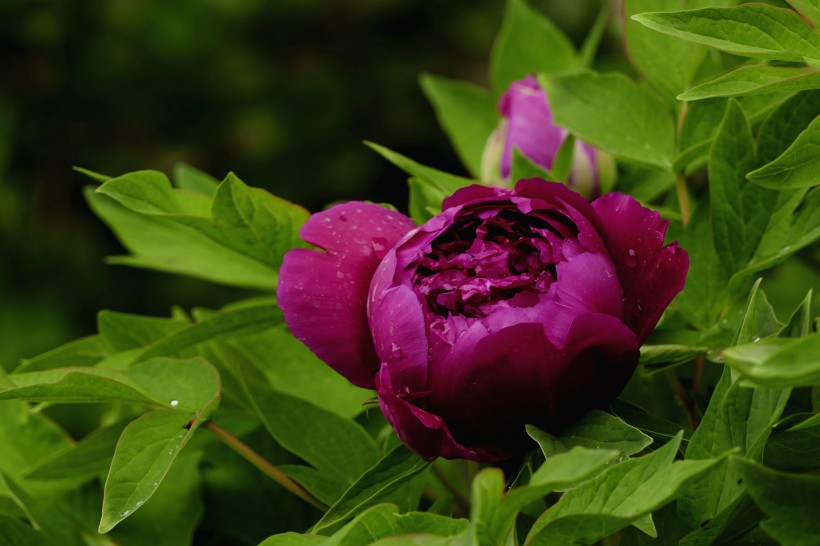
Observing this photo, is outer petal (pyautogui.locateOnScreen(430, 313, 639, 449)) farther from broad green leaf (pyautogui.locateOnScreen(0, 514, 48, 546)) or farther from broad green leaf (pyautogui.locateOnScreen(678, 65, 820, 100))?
broad green leaf (pyautogui.locateOnScreen(0, 514, 48, 546))

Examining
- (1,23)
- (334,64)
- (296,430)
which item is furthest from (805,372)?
(334,64)

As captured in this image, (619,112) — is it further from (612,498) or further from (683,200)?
(612,498)

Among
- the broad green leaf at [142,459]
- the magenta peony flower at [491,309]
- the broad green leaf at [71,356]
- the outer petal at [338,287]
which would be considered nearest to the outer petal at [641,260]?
the magenta peony flower at [491,309]

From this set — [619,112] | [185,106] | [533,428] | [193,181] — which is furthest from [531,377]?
[185,106]

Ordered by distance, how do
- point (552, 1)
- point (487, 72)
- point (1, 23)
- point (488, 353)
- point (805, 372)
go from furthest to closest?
point (487, 72) → point (552, 1) → point (1, 23) → point (488, 353) → point (805, 372)

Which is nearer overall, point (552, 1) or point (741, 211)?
point (741, 211)

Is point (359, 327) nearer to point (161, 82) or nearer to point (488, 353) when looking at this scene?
point (488, 353)
